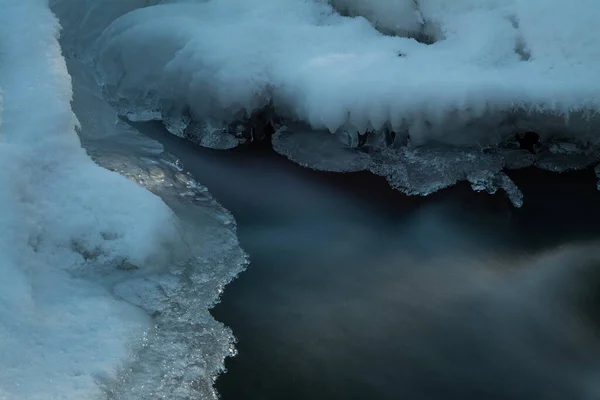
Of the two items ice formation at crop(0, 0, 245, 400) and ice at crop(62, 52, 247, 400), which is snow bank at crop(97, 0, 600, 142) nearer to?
ice at crop(62, 52, 247, 400)

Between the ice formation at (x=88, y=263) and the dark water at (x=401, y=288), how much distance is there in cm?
13

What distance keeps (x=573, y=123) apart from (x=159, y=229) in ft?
6.22

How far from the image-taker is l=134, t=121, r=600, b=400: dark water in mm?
2158

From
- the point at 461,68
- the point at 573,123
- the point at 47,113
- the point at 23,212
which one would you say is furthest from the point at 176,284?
the point at 573,123

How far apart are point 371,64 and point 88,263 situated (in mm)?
1623

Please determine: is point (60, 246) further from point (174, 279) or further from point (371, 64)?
point (371, 64)

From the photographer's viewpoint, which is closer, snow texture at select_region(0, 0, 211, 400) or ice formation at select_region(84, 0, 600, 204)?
snow texture at select_region(0, 0, 211, 400)


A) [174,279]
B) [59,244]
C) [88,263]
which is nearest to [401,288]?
[174,279]

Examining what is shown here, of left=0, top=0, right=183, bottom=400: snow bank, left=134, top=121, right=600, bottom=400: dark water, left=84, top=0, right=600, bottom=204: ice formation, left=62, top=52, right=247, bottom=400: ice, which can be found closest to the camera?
left=0, top=0, right=183, bottom=400: snow bank

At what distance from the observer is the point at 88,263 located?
90.3 inches

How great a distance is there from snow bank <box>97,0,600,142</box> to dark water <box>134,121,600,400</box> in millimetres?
283

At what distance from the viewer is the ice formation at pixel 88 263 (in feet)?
6.33

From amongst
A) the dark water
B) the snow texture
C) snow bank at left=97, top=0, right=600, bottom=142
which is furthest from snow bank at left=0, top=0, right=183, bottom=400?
snow bank at left=97, top=0, right=600, bottom=142

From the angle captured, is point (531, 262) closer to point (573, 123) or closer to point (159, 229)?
point (573, 123)
